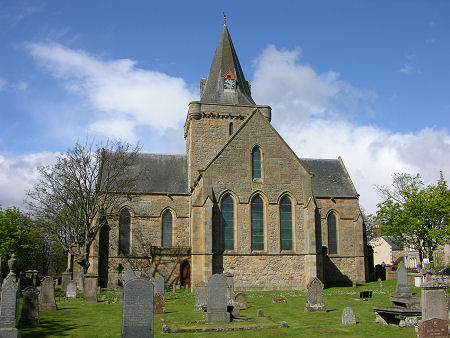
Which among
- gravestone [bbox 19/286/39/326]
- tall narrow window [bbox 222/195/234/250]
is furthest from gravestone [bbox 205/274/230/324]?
tall narrow window [bbox 222/195/234/250]

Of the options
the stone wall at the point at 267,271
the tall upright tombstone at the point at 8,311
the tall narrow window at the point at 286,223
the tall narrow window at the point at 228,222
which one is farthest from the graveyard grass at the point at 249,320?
the tall narrow window at the point at 286,223

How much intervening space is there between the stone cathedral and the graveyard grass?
3.99 meters

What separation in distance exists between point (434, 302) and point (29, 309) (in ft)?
47.2

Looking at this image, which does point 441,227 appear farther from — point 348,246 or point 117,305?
point 117,305

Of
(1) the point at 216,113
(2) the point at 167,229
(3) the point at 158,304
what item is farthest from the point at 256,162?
(3) the point at 158,304

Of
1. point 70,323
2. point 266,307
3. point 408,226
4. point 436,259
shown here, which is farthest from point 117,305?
point 436,259

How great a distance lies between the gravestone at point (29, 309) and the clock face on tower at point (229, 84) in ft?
86.5

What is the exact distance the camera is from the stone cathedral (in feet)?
96.8

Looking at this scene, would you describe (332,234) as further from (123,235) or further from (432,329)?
(432,329)

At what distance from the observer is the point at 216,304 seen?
55.0 ft

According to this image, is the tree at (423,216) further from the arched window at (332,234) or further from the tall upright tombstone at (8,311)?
the tall upright tombstone at (8,311)

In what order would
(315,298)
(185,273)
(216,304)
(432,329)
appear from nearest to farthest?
(432,329) → (216,304) → (315,298) → (185,273)

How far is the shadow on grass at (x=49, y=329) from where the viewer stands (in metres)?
15.3

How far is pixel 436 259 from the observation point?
41.8 m
